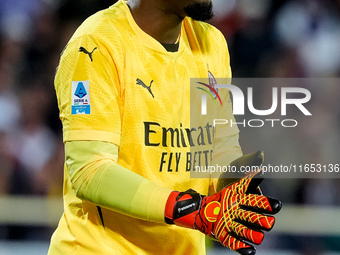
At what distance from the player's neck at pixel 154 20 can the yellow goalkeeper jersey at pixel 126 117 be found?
4 cm

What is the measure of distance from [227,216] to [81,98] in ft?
1.73

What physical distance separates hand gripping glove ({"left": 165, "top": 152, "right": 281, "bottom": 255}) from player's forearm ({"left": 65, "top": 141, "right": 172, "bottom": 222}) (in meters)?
0.05

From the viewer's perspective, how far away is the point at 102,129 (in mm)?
1666

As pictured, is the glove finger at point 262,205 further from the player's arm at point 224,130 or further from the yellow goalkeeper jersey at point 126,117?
the player's arm at point 224,130

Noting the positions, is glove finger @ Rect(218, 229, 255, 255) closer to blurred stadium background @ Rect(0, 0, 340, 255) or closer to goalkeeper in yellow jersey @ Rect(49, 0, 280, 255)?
goalkeeper in yellow jersey @ Rect(49, 0, 280, 255)

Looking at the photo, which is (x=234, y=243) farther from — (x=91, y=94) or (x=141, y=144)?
(x=91, y=94)

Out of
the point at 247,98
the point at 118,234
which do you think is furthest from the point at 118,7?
the point at 247,98

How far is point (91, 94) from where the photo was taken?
5.52 ft

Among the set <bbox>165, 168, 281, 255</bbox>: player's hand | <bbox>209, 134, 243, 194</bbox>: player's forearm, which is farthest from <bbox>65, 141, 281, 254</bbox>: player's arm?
<bbox>209, 134, 243, 194</bbox>: player's forearm

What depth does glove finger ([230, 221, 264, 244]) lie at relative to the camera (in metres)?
1.58

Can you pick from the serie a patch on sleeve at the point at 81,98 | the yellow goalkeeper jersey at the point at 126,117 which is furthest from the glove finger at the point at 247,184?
the serie a patch on sleeve at the point at 81,98

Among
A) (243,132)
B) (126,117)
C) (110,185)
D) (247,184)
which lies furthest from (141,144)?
(243,132)

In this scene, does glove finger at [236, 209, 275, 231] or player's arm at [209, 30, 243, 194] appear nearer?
glove finger at [236, 209, 275, 231]

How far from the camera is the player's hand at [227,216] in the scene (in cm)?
157
